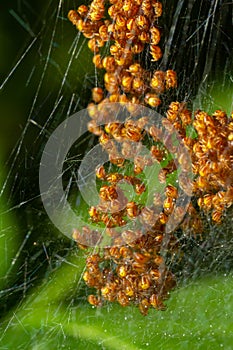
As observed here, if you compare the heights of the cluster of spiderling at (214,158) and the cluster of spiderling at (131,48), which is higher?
the cluster of spiderling at (131,48)

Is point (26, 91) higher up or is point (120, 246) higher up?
point (26, 91)

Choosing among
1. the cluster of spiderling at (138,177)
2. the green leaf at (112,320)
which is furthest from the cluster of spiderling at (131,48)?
the green leaf at (112,320)

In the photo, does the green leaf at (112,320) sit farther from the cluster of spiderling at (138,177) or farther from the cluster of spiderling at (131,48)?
the cluster of spiderling at (131,48)

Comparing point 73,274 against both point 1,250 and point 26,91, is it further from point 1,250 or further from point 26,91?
point 26,91

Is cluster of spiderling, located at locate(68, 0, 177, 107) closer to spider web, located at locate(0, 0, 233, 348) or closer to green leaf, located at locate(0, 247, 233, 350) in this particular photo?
spider web, located at locate(0, 0, 233, 348)

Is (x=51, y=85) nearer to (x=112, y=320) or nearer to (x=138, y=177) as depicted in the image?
(x=138, y=177)

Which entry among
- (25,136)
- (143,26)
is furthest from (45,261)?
(143,26)
